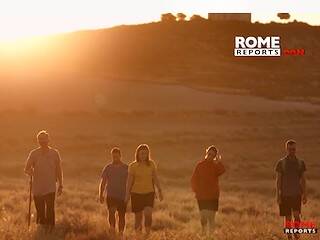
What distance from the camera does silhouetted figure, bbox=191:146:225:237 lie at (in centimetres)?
1214

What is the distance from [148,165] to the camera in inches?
482

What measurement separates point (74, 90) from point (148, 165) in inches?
2693

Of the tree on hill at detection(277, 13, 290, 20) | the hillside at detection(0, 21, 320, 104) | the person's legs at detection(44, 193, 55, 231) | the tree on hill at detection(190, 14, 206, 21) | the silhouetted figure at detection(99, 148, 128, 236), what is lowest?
the person's legs at detection(44, 193, 55, 231)

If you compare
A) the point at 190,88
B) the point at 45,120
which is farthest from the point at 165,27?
the point at 45,120

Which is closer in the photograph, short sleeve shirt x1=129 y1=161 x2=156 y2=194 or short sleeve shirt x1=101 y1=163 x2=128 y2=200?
short sleeve shirt x1=129 y1=161 x2=156 y2=194

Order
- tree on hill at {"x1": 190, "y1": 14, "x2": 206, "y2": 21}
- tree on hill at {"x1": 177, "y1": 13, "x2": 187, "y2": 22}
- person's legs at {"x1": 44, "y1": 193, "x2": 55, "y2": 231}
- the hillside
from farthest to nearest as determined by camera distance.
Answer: tree on hill at {"x1": 177, "y1": 13, "x2": 187, "y2": 22} → tree on hill at {"x1": 190, "y1": 14, "x2": 206, "y2": 21} → the hillside → person's legs at {"x1": 44, "y1": 193, "x2": 55, "y2": 231}

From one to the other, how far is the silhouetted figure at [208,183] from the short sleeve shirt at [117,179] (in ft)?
3.67

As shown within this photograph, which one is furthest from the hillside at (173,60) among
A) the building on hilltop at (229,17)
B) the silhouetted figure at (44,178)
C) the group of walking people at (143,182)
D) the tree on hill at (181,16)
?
the silhouetted figure at (44,178)

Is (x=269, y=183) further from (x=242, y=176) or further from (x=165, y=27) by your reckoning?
(x=165, y=27)

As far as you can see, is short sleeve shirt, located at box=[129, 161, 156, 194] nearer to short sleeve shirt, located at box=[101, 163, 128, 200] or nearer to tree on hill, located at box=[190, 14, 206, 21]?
short sleeve shirt, located at box=[101, 163, 128, 200]

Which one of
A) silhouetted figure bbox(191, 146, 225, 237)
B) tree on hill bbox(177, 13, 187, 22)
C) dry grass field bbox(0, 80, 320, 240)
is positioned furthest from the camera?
tree on hill bbox(177, 13, 187, 22)

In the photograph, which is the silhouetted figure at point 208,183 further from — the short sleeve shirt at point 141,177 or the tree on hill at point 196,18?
the tree on hill at point 196,18

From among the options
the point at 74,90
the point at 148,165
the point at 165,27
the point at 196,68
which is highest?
the point at 165,27

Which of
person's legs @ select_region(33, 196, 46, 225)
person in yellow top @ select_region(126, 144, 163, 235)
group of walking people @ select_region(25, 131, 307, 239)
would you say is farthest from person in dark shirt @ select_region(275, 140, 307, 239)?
person's legs @ select_region(33, 196, 46, 225)
